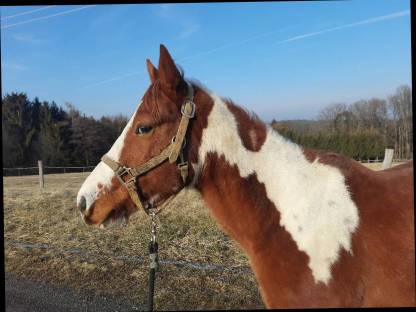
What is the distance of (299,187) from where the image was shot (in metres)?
2.08

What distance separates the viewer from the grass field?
4.86 m

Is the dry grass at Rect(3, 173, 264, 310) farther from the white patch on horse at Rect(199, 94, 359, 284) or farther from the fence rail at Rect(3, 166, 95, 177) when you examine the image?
the fence rail at Rect(3, 166, 95, 177)

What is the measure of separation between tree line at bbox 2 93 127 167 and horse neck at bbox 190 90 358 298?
16762 mm

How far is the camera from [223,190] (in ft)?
7.27

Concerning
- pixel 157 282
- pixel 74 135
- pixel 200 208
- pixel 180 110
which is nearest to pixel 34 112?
pixel 74 135

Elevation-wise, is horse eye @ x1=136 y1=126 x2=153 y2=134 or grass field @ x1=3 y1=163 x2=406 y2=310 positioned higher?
horse eye @ x1=136 y1=126 x2=153 y2=134

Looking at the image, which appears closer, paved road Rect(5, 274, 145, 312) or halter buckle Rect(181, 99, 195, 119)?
halter buckle Rect(181, 99, 195, 119)

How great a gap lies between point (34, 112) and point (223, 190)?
24.8 meters

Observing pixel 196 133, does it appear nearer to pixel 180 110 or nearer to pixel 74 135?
pixel 180 110

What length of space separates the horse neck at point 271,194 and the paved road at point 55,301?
3.17m

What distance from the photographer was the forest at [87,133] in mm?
12337

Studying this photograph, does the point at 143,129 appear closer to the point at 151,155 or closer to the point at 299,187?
the point at 151,155

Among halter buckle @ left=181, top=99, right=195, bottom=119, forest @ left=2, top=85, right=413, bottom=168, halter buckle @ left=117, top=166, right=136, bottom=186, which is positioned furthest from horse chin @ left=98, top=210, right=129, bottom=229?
forest @ left=2, top=85, right=413, bottom=168

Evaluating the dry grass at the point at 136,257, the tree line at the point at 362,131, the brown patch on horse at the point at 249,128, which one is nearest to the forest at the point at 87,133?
the tree line at the point at 362,131
